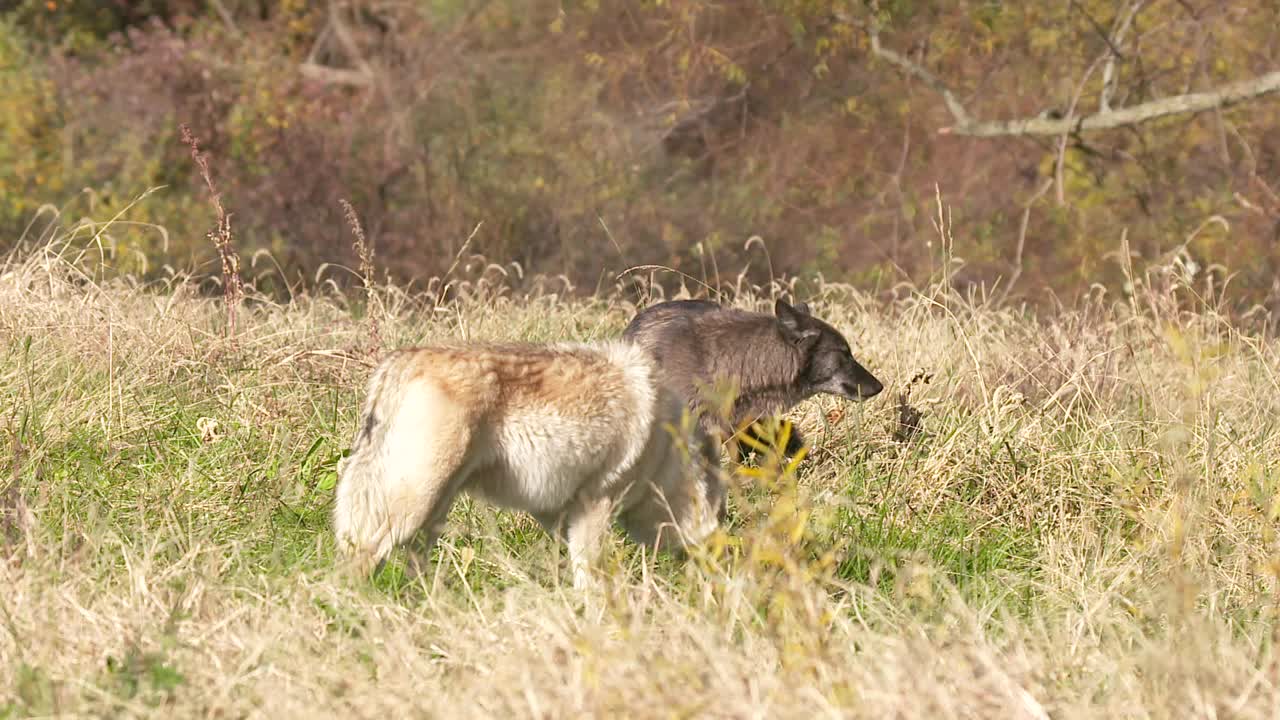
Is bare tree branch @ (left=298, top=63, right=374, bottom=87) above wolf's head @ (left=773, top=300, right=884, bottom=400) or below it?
below

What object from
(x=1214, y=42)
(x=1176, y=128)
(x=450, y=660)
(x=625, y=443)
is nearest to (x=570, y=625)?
(x=450, y=660)

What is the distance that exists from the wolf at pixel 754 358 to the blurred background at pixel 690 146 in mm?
8051

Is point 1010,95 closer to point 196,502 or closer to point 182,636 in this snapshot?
point 196,502

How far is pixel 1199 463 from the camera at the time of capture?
593cm

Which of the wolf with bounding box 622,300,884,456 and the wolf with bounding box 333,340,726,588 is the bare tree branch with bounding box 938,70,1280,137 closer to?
Result: the wolf with bounding box 622,300,884,456

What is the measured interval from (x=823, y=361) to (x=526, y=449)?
1901mm

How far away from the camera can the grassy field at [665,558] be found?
3.43m

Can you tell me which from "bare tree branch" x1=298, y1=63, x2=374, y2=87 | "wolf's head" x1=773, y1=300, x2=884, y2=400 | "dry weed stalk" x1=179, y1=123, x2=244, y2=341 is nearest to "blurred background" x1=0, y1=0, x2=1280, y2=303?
"bare tree branch" x1=298, y1=63, x2=374, y2=87

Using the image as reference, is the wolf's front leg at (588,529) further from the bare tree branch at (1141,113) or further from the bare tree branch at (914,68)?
the bare tree branch at (914,68)

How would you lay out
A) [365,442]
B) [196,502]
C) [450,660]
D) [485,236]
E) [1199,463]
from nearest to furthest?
[450,660], [365,442], [196,502], [1199,463], [485,236]

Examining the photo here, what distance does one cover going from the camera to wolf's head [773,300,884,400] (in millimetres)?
5805

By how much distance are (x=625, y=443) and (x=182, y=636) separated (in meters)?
1.46

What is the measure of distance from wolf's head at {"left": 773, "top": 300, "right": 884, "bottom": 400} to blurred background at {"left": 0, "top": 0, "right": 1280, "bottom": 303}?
26.3 ft

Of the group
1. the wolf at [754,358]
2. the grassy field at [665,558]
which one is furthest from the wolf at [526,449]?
the wolf at [754,358]
